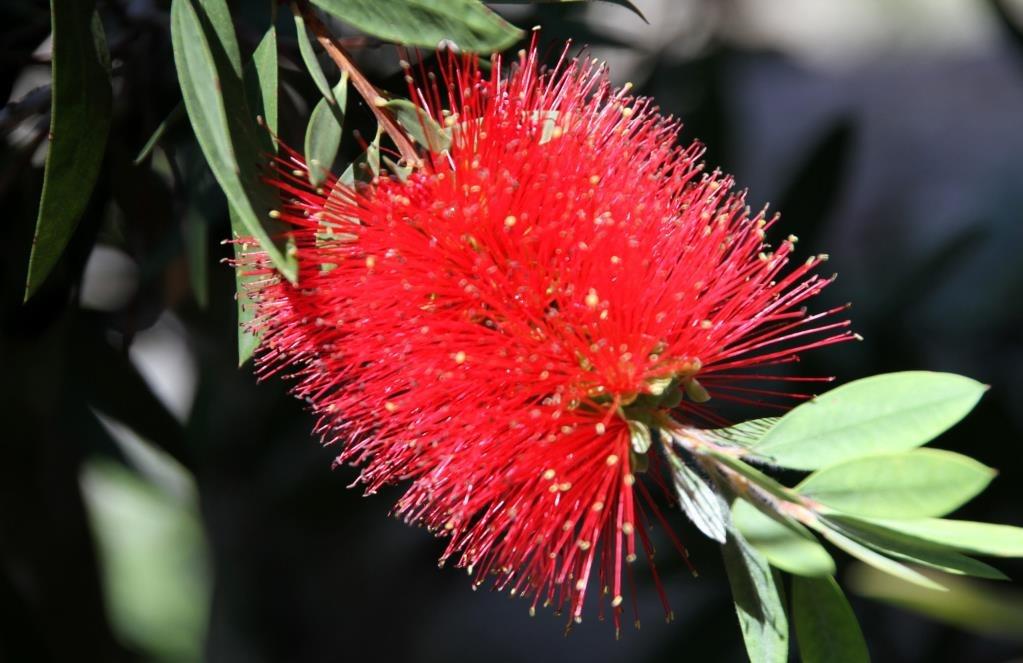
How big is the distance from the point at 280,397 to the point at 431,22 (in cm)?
155

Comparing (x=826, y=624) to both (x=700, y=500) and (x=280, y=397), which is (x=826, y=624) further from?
(x=280, y=397)

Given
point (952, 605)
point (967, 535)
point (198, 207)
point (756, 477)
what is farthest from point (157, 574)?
point (967, 535)

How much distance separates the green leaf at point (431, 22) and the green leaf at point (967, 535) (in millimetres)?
451

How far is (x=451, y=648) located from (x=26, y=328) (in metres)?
2.27

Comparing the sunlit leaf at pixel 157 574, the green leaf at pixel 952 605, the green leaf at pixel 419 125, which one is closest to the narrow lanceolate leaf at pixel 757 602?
the green leaf at pixel 952 605

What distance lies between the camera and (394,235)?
933 millimetres

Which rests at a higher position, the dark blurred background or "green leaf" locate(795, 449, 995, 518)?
the dark blurred background

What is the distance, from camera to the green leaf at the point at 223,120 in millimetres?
801

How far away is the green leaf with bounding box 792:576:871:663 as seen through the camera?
86 centimetres

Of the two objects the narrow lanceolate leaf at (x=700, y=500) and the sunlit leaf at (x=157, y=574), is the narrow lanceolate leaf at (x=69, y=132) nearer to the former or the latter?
the narrow lanceolate leaf at (x=700, y=500)

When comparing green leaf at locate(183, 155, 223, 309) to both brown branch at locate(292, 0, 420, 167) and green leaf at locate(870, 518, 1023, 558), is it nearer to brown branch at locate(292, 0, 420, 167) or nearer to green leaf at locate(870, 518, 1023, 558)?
brown branch at locate(292, 0, 420, 167)

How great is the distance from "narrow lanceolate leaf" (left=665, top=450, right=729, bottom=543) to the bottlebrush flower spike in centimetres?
4

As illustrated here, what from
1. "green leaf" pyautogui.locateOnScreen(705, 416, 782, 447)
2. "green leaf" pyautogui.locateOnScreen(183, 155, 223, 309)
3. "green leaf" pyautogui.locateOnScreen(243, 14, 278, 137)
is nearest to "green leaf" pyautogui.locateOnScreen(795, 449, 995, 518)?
"green leaf" pyautogui.locateOnScreen(705, 416, 782, 447)

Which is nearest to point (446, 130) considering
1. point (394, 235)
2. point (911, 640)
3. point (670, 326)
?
point (394, 235)
